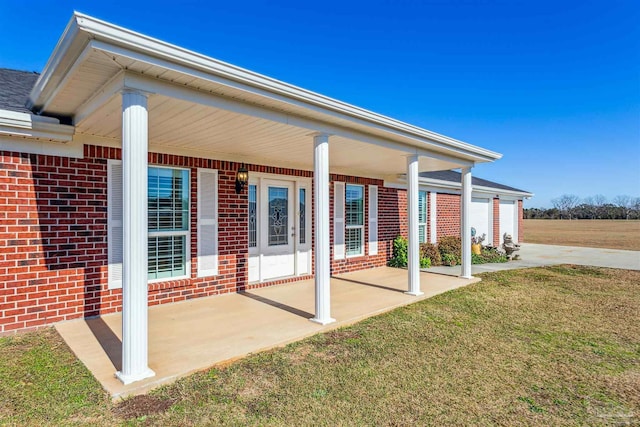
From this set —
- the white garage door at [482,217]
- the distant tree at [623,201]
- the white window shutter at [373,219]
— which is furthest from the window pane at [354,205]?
the distant tree at [623,201]

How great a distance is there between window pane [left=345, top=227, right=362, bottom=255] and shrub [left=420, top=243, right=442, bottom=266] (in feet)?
8.49

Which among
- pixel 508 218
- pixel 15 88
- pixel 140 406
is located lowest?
pixel 140 406

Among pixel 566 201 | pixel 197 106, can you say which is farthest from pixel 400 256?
pixel 566 201

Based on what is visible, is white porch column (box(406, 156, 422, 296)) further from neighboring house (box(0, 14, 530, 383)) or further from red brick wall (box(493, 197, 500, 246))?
red brick wall (box(493, 197, 500, 246))

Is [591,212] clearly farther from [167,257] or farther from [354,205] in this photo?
[167,257]

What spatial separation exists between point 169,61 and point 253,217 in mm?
4155

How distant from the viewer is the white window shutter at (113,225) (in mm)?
5111

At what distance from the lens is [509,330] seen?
193 inches

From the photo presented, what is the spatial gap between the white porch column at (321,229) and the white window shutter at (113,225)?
9.72 ft

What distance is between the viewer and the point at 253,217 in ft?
23.0

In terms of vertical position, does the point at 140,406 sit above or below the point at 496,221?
below

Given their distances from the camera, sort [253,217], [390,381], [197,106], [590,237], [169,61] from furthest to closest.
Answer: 1. [590,237]
2. [253,217]
3. [197,106]
4. [390,381]
5. [169,61]

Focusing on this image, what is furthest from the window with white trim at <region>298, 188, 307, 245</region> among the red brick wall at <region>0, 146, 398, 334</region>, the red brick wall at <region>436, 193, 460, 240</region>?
the red brick wall at <region>436, 193, 460, 240</region>

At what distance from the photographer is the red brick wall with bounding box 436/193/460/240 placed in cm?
1234
